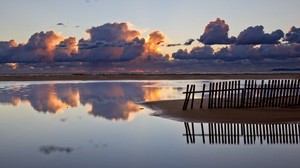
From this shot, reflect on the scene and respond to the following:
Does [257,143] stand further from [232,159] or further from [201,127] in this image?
[201,127]

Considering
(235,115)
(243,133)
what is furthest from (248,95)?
(243,133)

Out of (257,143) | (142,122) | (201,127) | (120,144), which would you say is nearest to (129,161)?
(120,144)

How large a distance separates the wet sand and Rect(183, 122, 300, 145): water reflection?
45.4 inches

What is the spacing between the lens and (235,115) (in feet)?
63.0

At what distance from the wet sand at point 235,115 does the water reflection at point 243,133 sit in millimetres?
1152

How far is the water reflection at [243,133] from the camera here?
→ 1287cm

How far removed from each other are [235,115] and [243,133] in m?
5.01

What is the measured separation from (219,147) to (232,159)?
174 centimetres

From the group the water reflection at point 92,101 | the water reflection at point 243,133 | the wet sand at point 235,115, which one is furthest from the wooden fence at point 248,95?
the water reflection at point 243,133

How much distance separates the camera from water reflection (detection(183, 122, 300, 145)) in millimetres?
12867

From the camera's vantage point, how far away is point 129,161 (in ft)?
32.9

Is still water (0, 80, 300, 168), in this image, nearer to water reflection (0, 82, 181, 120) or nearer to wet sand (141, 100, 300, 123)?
wet sand (141, 100, 300, 123)

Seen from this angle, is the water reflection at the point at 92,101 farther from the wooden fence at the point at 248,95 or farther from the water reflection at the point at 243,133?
the water reflection at the point at 243,133

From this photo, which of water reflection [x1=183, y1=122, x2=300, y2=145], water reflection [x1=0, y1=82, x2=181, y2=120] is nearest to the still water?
water reflection [x1=183, y1=122, x2=300, y2=145]
